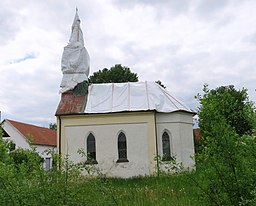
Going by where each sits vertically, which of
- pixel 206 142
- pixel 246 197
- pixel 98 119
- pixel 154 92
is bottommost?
pixel 246 197

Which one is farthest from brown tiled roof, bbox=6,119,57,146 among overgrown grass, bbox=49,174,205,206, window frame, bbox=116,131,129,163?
overgrown grass, bbox=49,174,205,206

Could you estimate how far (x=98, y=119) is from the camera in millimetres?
20797

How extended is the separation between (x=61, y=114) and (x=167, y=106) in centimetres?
680

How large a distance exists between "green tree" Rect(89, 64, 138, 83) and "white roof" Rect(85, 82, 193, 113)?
56.0 ft

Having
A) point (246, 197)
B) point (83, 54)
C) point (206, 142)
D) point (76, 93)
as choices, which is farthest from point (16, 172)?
point (83, 54)

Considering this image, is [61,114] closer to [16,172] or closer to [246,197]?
[16,172]

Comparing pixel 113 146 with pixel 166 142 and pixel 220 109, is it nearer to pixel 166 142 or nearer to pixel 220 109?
pixel 166 142

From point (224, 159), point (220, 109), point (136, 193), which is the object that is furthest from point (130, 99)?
point (224, 159)

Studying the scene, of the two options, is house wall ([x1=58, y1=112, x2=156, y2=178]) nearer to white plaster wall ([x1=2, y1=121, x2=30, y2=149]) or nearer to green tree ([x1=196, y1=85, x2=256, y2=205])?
green tree ([x1=196, y1=85, x2=256, y2=205])

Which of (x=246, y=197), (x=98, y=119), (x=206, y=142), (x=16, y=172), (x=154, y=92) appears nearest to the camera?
(x=246, y=197)

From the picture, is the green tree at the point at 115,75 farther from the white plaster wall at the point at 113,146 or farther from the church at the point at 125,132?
the white plaster wall at the point at 113,146

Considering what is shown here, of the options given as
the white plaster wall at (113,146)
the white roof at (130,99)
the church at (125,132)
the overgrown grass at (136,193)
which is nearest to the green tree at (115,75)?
the white roof at (130,99)

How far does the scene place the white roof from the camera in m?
20.9

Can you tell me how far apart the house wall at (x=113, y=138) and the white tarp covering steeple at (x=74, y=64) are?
116 inches
